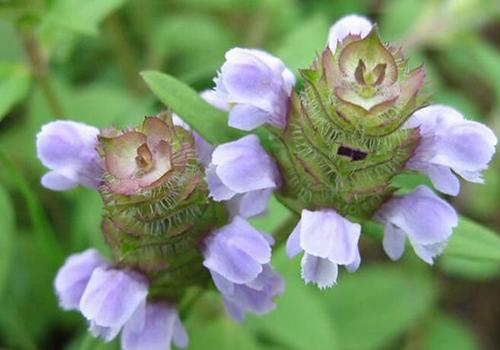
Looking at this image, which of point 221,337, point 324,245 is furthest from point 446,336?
point 324,245

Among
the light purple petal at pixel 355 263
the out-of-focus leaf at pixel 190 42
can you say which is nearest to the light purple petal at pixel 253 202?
the light purple petal at pixel 355 263

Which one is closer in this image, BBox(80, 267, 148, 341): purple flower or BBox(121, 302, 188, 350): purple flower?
BBox(80, 267, 148, 341): purple flower

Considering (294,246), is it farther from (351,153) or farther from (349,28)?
(349,28)

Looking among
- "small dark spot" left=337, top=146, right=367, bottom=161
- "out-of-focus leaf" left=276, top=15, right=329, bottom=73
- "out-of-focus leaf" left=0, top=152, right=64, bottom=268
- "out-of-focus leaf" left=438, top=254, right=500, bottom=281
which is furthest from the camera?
"out-of-focus leaf" left=438, top=254, right=500, bottom=281

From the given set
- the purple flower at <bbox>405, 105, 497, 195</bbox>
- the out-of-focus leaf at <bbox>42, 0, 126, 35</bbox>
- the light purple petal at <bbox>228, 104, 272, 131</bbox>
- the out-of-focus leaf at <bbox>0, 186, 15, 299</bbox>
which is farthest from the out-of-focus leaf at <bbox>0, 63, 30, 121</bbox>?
the purple flower at <bbox>405, 105, 497, 195</bbox>

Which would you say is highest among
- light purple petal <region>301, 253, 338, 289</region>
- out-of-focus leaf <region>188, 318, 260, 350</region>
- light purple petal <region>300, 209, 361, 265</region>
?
light purple petal <region>300, 209, 361, 265</region>

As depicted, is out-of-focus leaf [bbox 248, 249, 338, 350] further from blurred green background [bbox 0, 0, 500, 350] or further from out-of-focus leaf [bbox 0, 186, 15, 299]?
out-of-focus leaf [bbox 0, 186, 15, 299]
